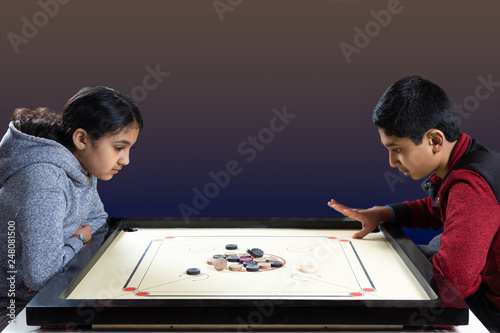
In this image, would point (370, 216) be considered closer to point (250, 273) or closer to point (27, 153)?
point (250, 273)

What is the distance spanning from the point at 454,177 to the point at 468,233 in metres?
0.21

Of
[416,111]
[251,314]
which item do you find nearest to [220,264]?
[251,314]

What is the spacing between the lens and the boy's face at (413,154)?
1.90 meters

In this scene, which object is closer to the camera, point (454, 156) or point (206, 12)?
point (454, 156)

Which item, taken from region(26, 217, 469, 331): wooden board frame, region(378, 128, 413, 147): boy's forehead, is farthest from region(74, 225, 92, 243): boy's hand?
region(378, 128, 413, 147): boy's forehead

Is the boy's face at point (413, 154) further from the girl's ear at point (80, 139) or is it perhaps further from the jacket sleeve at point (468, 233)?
the girl's ear at point (80, 139)

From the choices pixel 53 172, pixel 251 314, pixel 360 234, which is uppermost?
pixel 53 172

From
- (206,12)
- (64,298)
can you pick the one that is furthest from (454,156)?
(206,12)

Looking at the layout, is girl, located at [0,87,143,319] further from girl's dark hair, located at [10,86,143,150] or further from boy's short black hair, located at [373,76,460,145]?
boy's short black hair, located at [373,76,460,145]

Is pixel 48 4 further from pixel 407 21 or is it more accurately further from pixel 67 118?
pixel 407 21

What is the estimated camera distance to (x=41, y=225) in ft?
5.67

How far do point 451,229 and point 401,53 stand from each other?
5.44ft

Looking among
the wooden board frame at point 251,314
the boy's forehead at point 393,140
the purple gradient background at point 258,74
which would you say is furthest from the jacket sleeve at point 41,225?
the purple gradient background at point 258,74

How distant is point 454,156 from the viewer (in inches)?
75.0
